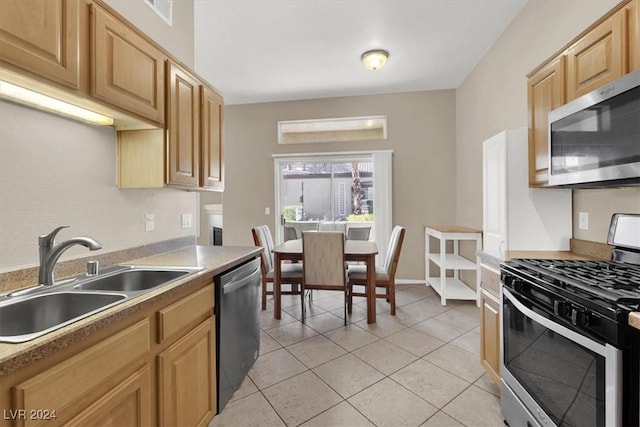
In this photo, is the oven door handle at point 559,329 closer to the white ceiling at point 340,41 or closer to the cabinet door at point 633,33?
the cabinet door at point 633,33

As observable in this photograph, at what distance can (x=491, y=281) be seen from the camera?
1.95m

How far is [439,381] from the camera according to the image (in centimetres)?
212

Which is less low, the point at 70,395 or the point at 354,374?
the point at 70,395

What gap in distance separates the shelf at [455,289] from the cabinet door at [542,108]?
193 centimetres

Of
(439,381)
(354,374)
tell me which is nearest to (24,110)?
(354,374)

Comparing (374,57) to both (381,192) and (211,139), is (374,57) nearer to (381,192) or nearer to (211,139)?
(381,192)

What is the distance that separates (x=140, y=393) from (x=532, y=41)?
3705 mm

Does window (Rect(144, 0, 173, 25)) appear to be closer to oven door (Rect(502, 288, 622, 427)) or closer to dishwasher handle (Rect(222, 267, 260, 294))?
dishwasher handle (Rect(222, 267, 260, 294))

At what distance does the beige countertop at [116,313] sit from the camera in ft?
2.33

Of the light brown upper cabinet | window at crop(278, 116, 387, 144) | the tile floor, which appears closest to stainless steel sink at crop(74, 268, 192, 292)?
the light brown upper cabinet

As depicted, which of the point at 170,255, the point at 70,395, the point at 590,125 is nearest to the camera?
the point at 70,395

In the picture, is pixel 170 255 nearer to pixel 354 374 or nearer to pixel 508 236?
pixel 354 374

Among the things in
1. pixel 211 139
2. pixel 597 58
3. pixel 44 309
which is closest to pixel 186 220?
pixel 211 139

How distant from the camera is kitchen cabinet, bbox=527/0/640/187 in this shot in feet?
4.47
